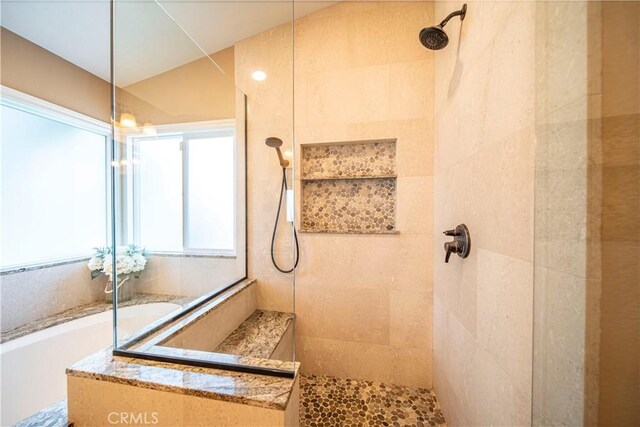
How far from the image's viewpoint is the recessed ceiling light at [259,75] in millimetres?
1610

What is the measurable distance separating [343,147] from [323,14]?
3.24 ft

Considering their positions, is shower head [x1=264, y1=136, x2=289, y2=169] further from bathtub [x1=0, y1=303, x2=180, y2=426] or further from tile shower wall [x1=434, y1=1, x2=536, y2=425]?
bathtub [x1=0, y1=303, x2=180, y2=426]

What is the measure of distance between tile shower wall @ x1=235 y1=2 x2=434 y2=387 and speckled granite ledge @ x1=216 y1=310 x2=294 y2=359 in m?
0.10

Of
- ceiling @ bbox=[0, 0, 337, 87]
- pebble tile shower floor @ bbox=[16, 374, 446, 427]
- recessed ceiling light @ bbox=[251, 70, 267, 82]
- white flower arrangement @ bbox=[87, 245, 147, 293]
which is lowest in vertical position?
pebble tile shower floor @ bbox=[16, 374, 446, 427]

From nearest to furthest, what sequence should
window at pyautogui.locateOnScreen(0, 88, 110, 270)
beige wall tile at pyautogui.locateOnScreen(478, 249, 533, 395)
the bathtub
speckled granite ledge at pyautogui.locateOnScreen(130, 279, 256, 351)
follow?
beige wall tile at pyautogui.locateOnScreen(478, 249, 533, 395) → speckled granite ledge at pyautogui.locateOnScreen(130, 279, 256, 351) → the bathtub → window at pyautogui.locateOnScreen(0, 88, 110, 270)

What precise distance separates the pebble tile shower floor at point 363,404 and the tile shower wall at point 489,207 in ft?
0.57

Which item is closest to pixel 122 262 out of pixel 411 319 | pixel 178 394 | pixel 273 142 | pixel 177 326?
pixel 177 326

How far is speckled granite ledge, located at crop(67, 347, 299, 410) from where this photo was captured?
0.66 metres

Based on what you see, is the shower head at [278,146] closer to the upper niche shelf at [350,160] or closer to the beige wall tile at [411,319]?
the upper niche shelf at [350,160]

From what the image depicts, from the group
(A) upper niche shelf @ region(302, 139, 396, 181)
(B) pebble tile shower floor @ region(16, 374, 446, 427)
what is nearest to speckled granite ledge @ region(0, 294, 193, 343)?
(B) pebble tile shower floor @ region(16, 374, 446, 427)

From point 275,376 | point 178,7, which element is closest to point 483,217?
point 275,376

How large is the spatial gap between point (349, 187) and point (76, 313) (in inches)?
87.8

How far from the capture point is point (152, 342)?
36.9 inches

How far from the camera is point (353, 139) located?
1544 mm
